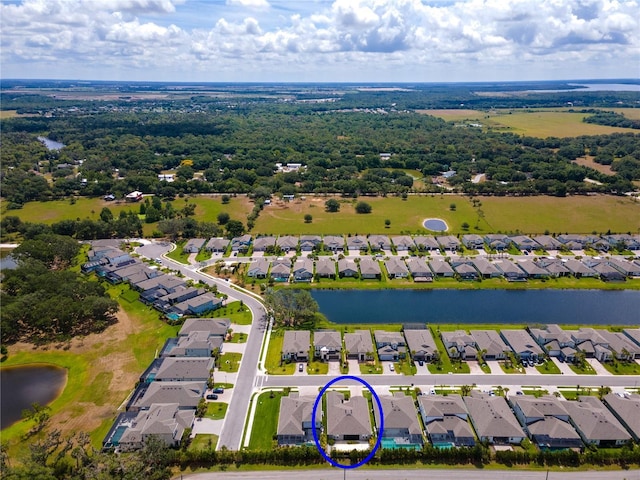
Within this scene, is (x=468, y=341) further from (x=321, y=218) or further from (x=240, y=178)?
(x=240, y=178)

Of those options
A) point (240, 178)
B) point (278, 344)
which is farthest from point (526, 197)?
point (278, 344)

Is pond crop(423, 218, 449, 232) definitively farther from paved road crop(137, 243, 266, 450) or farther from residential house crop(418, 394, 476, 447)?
residential house crop(418, 394, 476, 447)

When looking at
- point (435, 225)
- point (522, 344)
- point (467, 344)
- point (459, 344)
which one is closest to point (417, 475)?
point (459, 344)

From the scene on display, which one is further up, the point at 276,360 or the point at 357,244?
the point at 357,244

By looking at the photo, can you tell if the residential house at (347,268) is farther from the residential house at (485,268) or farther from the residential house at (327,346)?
the residential house at (485,268)

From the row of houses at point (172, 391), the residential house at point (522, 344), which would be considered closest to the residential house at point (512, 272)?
the residential house at point (522, 344)

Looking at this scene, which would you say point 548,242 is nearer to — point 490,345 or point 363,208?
point 363,208
